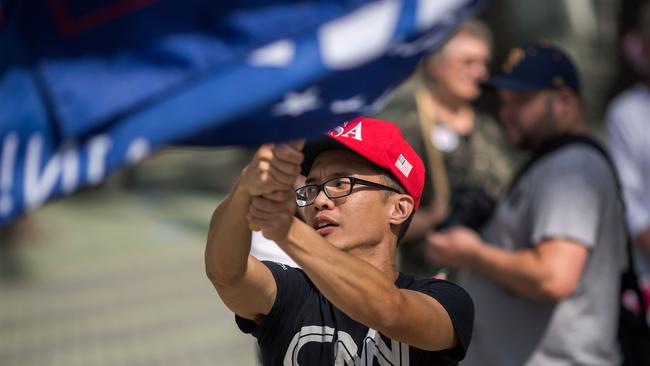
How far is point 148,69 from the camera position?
163cm

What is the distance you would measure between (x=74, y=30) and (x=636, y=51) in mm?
4708

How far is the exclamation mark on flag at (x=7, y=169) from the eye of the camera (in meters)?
1.60

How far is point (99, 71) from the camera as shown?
1.62m

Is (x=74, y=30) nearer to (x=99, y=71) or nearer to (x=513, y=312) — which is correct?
(x=99, y=71)

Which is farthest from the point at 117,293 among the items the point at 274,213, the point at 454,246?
the point at 274,213

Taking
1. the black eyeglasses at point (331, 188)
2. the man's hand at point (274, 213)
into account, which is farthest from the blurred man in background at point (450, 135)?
the man's hand at point (274, 213)

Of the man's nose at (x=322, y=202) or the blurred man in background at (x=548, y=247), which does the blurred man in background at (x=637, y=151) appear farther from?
the man's nose at (x=322, y=202)

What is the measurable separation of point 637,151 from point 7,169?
3.72m

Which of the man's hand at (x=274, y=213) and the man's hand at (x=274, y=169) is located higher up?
the man's hand at (x=274, y=169)

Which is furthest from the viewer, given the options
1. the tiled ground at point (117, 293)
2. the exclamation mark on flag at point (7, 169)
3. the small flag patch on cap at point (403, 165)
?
the tiled ground at point (117, 293)

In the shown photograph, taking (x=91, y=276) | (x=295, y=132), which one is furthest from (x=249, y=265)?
(x=91, y=276)

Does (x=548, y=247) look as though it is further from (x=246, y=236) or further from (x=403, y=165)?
(x=246, y=236)

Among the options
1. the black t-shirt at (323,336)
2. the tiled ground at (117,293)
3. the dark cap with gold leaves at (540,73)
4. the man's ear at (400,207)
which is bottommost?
the tiled ground at (117,293)

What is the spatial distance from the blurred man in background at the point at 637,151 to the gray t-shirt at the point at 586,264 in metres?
1.01
